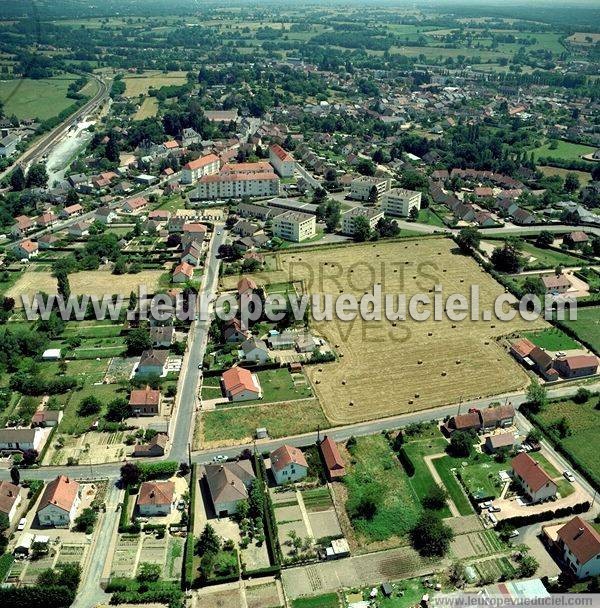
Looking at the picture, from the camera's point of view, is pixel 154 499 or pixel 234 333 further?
pixel 234 333

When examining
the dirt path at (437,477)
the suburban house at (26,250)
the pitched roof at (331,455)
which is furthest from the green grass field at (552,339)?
the suburban house at (26,250)

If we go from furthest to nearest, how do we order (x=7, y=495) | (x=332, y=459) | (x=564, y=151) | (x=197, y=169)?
(x=564, y=151) → (x=197, y=169) → (x=332, y=459) → (x=7, y=495)

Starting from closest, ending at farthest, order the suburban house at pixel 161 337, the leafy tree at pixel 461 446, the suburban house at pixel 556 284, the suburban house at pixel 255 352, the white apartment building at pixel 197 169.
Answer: the leafy tree at pixel 461 446, the suburban house at pixel 255 352, the suburban house at pixel 161 337, the suburban house at pixel 556 284, the white apartment building at pixel 197 169

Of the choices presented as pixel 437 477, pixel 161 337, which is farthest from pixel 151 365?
pixel 437 477

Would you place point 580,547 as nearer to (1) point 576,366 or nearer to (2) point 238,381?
(1) point 576,366

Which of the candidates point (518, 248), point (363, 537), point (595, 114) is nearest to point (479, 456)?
point (363, 537)

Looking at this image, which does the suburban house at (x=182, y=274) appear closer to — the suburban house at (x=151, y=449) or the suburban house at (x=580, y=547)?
the suburban house at (x=151, y=449)

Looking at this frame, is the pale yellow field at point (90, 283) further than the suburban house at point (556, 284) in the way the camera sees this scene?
Yes
